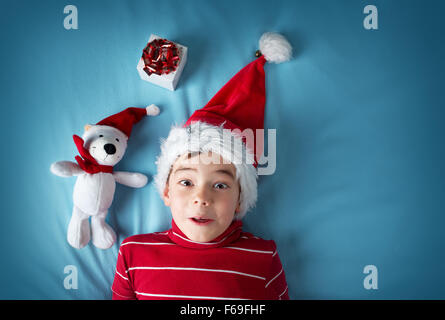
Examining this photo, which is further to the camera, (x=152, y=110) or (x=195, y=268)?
(x=152, y=110)

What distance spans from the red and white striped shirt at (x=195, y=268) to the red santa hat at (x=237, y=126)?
5.8 inches

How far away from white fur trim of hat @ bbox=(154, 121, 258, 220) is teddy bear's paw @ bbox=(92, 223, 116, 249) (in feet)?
0.91

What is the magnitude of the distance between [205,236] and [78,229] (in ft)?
1.65

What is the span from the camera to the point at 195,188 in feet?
2.74

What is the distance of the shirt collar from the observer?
2.94ft

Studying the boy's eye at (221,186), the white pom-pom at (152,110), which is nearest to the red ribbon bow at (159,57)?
the white pom-pom at (152,110)

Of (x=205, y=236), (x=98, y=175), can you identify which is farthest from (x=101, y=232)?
(x=205, y=236)

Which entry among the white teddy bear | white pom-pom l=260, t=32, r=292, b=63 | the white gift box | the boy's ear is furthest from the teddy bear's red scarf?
white pom-pom l=260, t=32, r=292, b=63

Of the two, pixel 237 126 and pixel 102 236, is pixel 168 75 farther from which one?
pixel 102 236

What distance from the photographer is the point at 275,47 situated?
108cm

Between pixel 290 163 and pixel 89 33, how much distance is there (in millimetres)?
972

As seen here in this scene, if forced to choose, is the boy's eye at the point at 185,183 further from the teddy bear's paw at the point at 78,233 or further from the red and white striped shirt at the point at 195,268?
the teddy bear's paw at the point at 78,233

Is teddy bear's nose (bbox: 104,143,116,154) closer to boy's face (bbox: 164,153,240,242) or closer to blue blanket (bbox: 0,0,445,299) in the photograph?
blue blanket (bbox: 0,0,445,299)

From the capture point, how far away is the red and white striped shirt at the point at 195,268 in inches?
33.5
